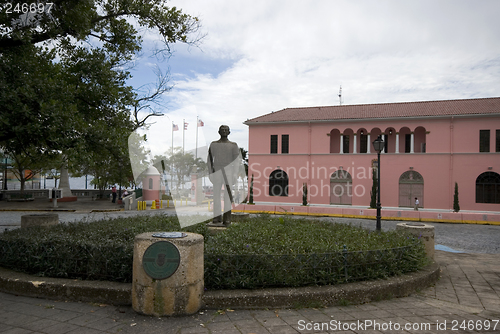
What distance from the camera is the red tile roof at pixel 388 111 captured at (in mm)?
27927

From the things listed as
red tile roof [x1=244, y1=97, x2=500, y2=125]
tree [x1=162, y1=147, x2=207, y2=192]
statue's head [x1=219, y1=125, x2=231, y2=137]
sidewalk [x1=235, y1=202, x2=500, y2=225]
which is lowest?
sidewalk [x1=235, y1=202, x2=500, y2=225]

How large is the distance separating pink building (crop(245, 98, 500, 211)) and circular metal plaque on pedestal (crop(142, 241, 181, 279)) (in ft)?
90.4

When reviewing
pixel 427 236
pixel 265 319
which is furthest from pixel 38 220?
pixel 427 236

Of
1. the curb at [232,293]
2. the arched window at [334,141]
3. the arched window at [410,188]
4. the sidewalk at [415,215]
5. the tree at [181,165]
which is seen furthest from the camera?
the arched window at [334,141]

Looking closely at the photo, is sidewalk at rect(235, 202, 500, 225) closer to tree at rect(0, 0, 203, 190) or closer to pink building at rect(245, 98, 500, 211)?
pink building at rect(245, 98, 500, 211)

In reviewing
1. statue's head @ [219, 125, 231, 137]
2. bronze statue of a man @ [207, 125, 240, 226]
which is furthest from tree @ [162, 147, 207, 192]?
statue's head @ [219, 125, 231, 137]

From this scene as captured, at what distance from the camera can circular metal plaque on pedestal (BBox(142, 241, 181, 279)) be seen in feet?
14.0

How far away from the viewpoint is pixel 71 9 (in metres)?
7.90

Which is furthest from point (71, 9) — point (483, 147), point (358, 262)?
point (483, 147)

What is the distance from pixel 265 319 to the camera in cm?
430

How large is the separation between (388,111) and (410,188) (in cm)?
713

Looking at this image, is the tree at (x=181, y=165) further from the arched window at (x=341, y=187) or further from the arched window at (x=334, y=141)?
the arched window at (x=334, y=141)

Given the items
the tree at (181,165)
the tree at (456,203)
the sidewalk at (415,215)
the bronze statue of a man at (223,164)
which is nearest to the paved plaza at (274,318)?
the tree at (181,165)

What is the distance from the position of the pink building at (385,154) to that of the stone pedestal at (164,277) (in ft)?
90.0
